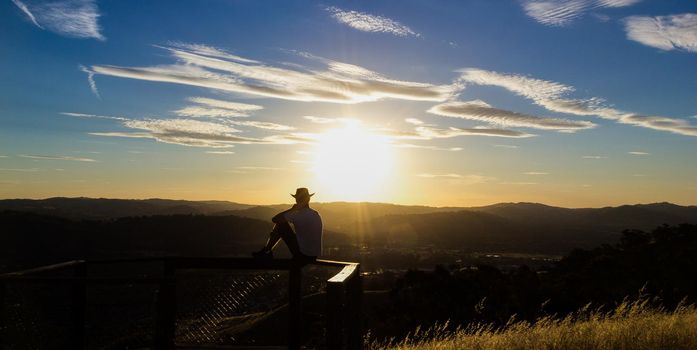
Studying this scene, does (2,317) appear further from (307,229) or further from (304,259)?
(307,229)

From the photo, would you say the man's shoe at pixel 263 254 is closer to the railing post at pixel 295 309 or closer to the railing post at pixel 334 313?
the railing post at pixel 295 309

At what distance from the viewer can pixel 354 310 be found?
602 centimetres

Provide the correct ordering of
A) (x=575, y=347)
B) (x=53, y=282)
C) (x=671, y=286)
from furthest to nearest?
1. (x=671, y=286)
2. (x=575, y=347)
3. (x=53, y=282)

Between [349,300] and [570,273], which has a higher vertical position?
[349,300]

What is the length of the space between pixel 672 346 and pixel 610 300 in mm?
26128

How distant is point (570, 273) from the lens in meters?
40.9

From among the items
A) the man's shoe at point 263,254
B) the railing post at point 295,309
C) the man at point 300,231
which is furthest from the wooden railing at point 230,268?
the man at point 300,231

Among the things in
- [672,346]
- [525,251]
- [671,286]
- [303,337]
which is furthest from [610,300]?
[525,251]

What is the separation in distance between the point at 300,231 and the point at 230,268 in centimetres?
102

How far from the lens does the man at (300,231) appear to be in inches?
298

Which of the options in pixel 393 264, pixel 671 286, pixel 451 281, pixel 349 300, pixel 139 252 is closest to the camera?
pixel 349 300

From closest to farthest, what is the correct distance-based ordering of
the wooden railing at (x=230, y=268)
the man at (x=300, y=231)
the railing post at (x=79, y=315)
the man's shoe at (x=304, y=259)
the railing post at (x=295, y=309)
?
1. the wooden railing at (x=230, y=268)
2. the railing post at (x=79, y=315)
3. the railing post at (x=295, y=309)
4. the man's shoe at (x=304, y=259)
5. the man at (x=300, y=231)

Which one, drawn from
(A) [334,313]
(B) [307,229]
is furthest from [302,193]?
(A) [334,313]

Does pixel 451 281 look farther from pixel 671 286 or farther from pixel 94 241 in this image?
pixel 94 241
